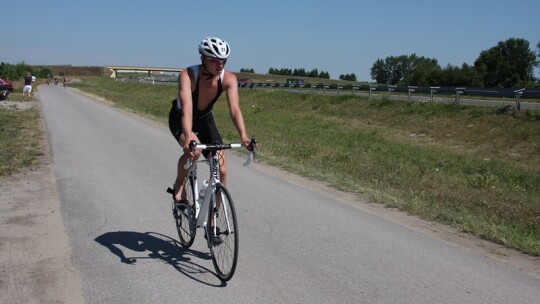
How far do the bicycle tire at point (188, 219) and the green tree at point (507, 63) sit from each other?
71134mm

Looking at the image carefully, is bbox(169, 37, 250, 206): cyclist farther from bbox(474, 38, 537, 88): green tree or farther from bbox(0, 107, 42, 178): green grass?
bbox(474, 38, 537, 88): green tree

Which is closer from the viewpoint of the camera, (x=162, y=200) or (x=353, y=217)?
(x=353, y=217)

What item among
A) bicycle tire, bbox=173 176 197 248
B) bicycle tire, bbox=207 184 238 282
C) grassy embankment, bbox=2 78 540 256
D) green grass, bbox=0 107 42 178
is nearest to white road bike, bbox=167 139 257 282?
bicycle tire, bbox=207 184 238 282

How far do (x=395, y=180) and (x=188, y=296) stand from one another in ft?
24.3

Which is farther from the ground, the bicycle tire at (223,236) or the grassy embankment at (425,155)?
the bicycle tire at (223,236)

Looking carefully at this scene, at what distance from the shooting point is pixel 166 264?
5.40m

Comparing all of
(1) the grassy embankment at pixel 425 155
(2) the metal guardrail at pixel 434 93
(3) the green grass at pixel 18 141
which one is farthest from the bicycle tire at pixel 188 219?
(2) the metal guardrail at pixel 434 93

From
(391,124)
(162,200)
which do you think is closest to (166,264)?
(162,200)

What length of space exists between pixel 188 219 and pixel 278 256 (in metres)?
0.99

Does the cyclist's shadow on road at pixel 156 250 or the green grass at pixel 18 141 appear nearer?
the cyclist's shadow on road at pixel 156 250

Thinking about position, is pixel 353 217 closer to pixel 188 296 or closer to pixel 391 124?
pixel 188 296

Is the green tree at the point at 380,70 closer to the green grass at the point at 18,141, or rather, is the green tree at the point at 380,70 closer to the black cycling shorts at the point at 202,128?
the green grass at the point at 18,141

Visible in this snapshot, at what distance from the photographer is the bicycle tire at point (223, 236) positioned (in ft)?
15.8

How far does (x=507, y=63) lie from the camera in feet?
242
